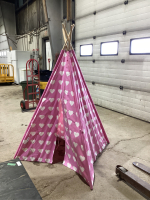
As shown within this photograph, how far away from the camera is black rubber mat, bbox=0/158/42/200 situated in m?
1.40

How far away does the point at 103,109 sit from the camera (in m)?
6.42

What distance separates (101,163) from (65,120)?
1095mm

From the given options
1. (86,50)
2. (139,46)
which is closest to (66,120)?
(139,46)

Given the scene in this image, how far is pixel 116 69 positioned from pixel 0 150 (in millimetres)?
4474

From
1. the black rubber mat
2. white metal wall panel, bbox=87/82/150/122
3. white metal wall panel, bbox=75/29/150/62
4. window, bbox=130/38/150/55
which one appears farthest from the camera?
white metal wall panel, bbox=87/82/150/122

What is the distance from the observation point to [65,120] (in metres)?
2.86

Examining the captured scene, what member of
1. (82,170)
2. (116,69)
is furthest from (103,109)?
(82,170)

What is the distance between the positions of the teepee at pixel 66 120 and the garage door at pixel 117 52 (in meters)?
2.68

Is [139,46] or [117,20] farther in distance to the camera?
[117,20]

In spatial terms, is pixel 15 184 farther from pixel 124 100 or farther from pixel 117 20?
pixel 117 20

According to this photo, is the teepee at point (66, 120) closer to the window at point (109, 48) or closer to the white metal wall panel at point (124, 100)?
the white metal wall panel at point (124, 100)

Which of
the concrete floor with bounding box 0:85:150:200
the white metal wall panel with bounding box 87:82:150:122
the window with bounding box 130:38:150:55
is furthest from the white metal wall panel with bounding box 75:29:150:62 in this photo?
the concrete floor with bounding box 0:85:150:200

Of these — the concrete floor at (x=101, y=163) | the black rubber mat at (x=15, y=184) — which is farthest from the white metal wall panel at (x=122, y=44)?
the black rubber mat at (x=15, y=184)

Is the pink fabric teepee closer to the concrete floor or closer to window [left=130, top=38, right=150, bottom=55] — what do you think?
the concrete floor
